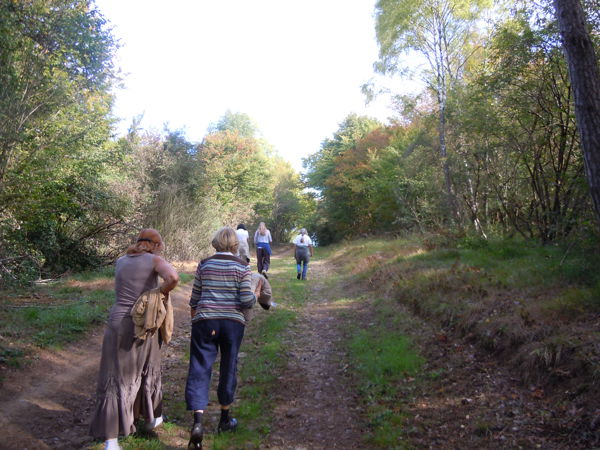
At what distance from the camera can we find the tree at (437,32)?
1638cm

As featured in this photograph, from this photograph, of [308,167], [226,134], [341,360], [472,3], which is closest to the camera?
[341,360]

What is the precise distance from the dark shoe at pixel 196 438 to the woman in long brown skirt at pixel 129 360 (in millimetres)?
497

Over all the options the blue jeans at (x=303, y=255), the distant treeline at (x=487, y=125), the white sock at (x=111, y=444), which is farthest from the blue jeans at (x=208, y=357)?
the blue jeans at (x=303, y=255)

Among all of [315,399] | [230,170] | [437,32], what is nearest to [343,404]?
[315,399]

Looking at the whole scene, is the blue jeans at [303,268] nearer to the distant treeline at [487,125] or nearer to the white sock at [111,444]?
the distant treeline at [487,125]

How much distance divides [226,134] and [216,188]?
22.3 feet

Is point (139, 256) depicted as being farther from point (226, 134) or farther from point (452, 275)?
point (226, 134)

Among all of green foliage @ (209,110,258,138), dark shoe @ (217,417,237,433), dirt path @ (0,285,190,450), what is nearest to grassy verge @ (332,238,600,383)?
dark shoe @ (217,417,237,433)

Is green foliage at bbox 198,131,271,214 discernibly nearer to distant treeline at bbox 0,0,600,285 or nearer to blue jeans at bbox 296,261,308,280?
distant treeline at bbox 0,0,600,285

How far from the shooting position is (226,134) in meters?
28.4

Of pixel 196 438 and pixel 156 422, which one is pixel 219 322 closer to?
pixel 196 438

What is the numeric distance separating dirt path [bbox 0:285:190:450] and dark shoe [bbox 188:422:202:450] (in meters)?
1.02

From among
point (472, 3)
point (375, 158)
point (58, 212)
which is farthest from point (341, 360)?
point (375, 158)

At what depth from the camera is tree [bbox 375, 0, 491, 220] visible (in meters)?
16.4
